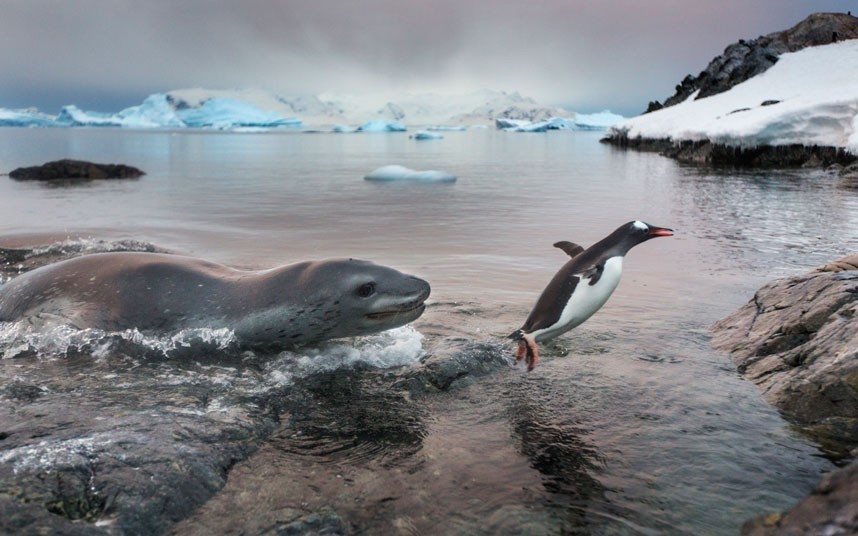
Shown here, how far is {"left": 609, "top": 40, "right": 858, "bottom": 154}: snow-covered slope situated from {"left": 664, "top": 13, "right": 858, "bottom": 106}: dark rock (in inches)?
75.1

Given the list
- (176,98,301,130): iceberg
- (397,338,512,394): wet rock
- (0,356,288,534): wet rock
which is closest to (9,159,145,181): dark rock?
(0,356,288,534): wet rock

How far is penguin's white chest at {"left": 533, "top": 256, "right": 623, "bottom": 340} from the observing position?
5.05 meters

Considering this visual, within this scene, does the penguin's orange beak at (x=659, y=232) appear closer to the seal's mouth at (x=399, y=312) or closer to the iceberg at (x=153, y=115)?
the seal's mouth at (x=399, y=312)

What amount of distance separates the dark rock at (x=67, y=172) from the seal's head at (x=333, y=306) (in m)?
22.4

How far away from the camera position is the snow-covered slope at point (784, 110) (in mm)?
25766

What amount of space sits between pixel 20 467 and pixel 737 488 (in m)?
3.29

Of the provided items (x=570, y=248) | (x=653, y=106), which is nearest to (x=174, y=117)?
(x=653, y=106)

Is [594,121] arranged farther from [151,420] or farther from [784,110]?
[151,420]

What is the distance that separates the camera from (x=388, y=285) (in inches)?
199

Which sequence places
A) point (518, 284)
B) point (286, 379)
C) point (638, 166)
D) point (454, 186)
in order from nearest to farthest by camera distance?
point (286, 379) → point (518, 284) → point (454, 186) → point (638, 166)

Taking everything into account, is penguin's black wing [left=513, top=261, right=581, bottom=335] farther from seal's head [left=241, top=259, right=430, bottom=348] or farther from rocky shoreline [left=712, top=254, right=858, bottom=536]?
rocky shoreline [left=712, top=254, right=858, bottom=536]

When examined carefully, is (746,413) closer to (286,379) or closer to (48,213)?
(286,379)

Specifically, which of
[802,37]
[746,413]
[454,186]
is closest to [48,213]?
[454,186]

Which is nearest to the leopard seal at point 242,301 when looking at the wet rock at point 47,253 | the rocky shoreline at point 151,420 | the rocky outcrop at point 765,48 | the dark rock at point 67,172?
the rocky shoreline at point 151,420
